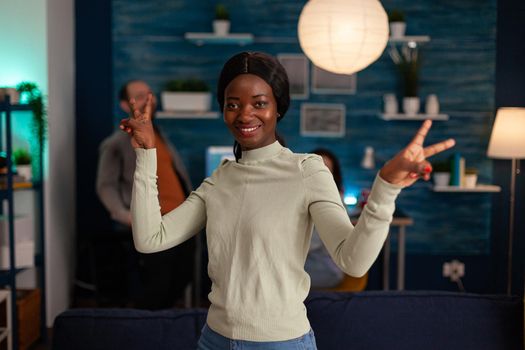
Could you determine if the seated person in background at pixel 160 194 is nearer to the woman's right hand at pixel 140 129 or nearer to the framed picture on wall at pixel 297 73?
the framed picture on wall at pixel 297 73

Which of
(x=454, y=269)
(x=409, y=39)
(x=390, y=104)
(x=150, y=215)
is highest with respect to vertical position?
(x=409, y=39)

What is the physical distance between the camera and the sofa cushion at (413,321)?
231cm

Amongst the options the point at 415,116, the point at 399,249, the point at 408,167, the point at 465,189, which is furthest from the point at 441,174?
the point at 408,167

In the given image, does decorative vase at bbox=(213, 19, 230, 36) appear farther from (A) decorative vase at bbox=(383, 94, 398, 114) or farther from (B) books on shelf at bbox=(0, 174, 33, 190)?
(B) books on shelf at bbox=(0, 174, 33, 190)

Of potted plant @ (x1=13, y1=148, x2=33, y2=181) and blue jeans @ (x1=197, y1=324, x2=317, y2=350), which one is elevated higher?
potted plant @ (x1=13, y1=148, x2=33, y2=181)

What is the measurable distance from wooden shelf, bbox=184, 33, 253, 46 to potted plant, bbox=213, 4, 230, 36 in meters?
0.04

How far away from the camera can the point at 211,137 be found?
5.20 m

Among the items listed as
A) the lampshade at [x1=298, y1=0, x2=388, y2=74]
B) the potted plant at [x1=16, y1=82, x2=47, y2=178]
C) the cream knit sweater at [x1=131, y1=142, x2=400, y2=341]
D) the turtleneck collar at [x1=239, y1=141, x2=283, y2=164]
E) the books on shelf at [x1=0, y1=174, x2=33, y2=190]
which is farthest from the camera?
the potted plant at [x1=16, y1=82, x2=47, y2=178]

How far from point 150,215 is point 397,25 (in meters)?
3.79

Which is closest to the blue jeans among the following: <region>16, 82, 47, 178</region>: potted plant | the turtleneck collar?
the turtleneck collar

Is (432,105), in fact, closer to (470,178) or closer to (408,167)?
(470,178)

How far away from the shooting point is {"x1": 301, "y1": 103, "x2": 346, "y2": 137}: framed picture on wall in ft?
16.9

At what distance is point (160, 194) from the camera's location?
4.06m

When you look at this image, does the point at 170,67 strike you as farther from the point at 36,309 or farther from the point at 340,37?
the point at 340,37
